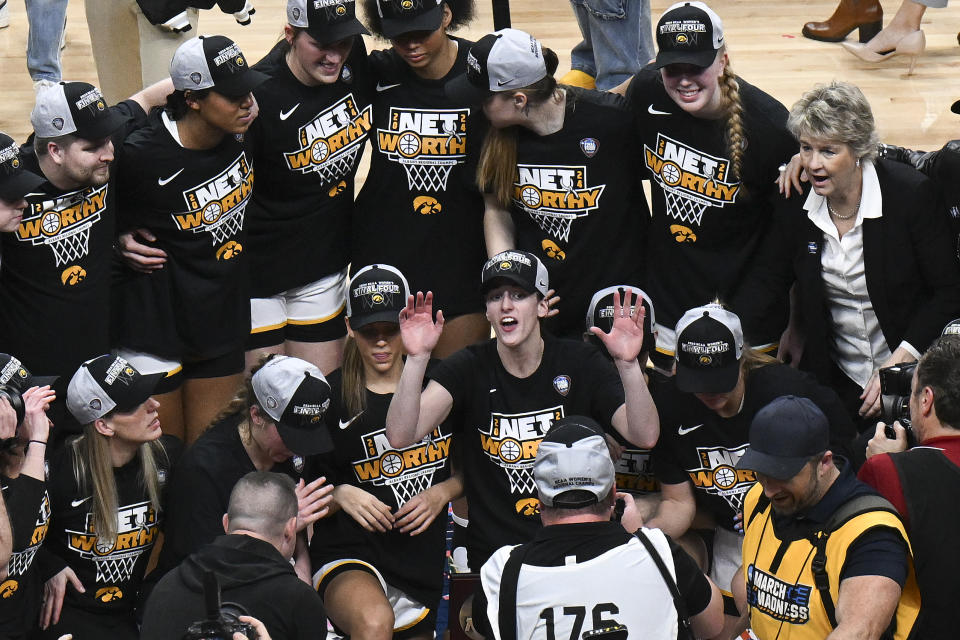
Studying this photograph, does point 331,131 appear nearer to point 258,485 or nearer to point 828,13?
point 258,485

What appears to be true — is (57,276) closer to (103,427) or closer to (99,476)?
(103,427)

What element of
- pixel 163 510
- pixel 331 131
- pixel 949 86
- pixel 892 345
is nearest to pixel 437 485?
pixel 163 510

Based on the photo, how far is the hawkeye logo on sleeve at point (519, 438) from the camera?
14.5ft

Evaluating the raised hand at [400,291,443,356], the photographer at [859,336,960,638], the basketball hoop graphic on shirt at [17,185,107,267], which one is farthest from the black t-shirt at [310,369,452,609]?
the photographer at [859,336,960,638]

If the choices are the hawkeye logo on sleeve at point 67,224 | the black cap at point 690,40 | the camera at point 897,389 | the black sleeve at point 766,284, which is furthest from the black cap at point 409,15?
the camera at point 897,389

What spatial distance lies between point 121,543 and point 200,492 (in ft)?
1.01

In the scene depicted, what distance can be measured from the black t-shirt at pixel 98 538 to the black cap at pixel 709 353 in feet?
5.53

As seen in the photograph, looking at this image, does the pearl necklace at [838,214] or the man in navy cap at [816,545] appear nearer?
the man in navy cap at [816,545]

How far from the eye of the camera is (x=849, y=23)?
878 cm

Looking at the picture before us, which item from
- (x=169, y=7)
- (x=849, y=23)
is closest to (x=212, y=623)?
(x=169, y=7)

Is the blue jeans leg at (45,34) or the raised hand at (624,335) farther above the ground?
the blue jeans leg at (45,34)

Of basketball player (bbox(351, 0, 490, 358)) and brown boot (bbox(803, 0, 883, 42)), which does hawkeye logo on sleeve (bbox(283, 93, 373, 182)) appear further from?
brown boot (bbox(803, 0, 883, 42))

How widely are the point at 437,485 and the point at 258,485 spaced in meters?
1.07

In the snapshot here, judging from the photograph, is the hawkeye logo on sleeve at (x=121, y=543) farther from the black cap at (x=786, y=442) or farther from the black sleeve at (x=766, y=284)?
the black sleeve at (x=766, y=284)
